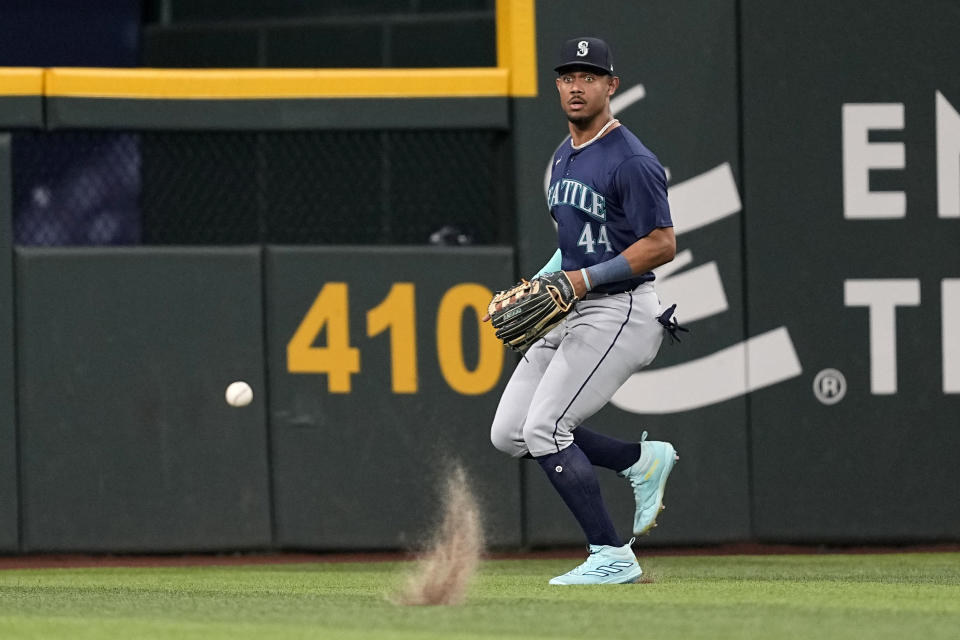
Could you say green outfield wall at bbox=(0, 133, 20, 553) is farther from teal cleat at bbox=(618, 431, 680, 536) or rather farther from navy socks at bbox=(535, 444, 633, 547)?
teal cleat at bbox=(618, 431, 680, 536)

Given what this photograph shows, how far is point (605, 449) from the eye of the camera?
5660mm

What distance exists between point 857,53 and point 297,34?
26.0ft

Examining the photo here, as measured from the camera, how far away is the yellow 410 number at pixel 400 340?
7422 millimetres

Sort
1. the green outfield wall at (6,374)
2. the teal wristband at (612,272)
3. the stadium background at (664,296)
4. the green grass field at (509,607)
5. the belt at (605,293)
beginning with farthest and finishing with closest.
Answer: the stadium background at (664,296), the green outfield wall at (6,374), the belt at (605,293), the teal wristband at (612,272), the green grass field at (509,607)

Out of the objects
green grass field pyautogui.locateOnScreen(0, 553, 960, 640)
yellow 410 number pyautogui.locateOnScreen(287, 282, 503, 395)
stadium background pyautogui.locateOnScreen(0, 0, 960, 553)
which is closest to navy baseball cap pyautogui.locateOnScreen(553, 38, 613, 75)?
green grass field pyautogui.locateOnScreen(0, 553, 960, 640)

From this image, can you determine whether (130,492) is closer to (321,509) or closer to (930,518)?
(321,509)

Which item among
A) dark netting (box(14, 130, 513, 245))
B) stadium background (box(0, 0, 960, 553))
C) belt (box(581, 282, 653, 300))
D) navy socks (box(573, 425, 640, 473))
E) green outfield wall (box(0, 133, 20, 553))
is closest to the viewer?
belt (box(581, 282, 653, 300))

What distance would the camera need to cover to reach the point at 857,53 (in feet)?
24.5

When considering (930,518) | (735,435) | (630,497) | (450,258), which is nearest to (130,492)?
(450,258)

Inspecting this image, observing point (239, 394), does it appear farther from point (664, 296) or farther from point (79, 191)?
point (79, 191)

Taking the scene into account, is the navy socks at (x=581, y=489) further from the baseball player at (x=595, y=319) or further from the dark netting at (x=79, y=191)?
the dark netting at (x=79, y=191)

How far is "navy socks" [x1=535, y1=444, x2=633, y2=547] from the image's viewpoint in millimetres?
5371

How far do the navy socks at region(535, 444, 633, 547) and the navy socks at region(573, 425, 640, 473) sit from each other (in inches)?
8.6

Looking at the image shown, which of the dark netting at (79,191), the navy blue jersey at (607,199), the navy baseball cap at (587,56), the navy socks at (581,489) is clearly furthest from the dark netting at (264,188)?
the navy socks at (581,489)
